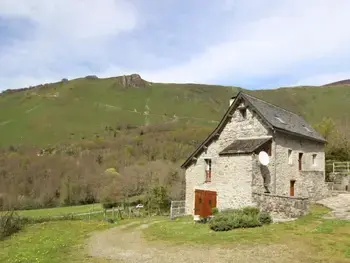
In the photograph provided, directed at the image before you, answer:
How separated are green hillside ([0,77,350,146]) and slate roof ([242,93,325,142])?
275 feet

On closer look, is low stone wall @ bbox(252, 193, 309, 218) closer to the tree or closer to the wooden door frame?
the wooden door frame

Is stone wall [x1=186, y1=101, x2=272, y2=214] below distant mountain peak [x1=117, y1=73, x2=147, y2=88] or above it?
below

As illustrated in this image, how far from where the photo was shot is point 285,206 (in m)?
22.5

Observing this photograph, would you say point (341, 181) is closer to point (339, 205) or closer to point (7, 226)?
point (339, 205)

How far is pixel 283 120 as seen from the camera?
3111 centimetres

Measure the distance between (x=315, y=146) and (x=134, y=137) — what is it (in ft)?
286

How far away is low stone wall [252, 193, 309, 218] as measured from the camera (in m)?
22.2

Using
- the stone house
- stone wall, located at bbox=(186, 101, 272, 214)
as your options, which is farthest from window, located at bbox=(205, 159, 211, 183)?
stone wall, located at bbox=(186, 101, 272, 214)

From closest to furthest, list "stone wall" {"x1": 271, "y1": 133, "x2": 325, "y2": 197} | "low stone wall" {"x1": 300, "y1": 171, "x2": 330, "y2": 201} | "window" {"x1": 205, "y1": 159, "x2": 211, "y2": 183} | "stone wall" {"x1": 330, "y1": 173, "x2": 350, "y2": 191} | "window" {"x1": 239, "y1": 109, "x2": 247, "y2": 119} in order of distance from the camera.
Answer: "stone wall" {"x1": 271, "y1": 133, "x2": 325, "y2": 197} → "window" {"x1": 239, "y1": 109, "x2": 247, "y2": 119} → "window" {"x1": 205, "y1": 159, "x2": 211, "y2": 183} → "low stone wall" {"x1": 300, "y1": 171, "x2": 330, "y2": 201} → "stone wall" {"x1": 330, "y1": 173, "x2": 350, "y2": 191}

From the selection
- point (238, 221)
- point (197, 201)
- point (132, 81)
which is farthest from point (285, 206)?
point (132, 81)

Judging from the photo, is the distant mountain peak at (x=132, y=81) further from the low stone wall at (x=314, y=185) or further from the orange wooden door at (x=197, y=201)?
the low stone wall at (x=314, y=185)

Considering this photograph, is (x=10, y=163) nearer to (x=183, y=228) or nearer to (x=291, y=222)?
(x=183, y=228)

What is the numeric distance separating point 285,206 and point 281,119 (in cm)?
1038

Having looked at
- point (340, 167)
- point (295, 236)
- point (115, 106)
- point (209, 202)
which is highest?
point (115, 106)
